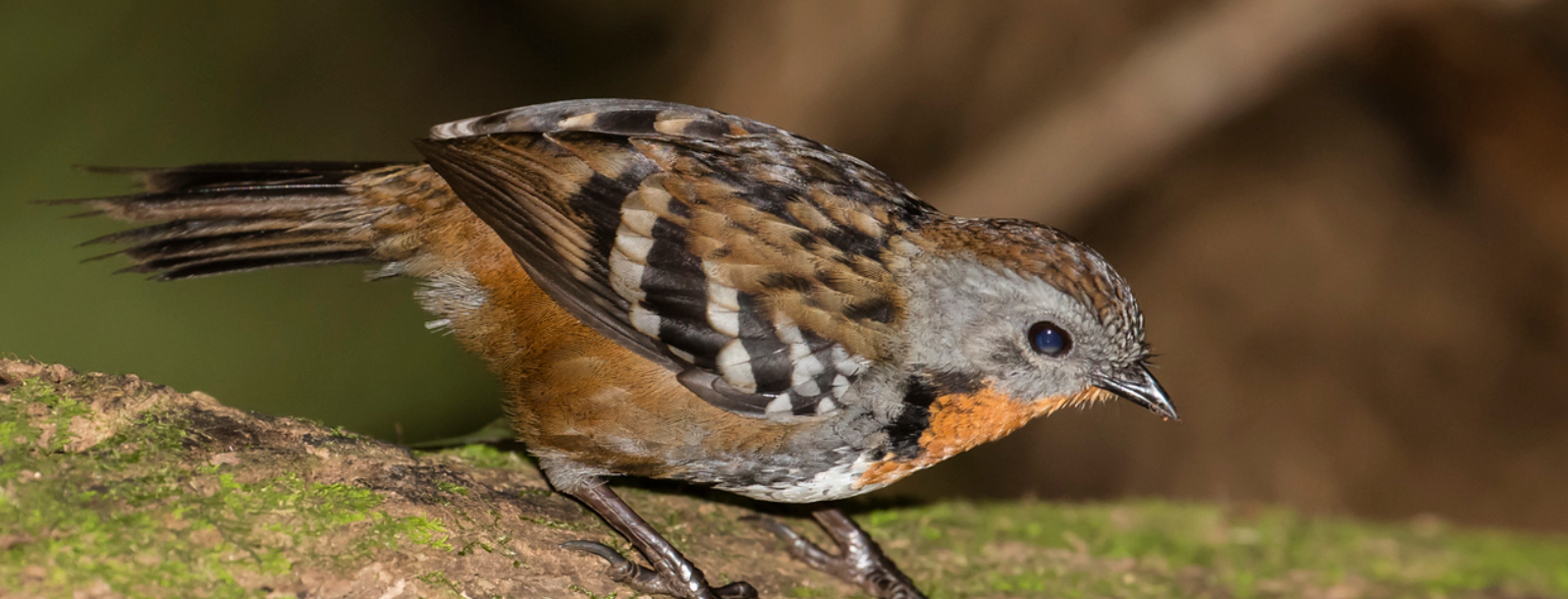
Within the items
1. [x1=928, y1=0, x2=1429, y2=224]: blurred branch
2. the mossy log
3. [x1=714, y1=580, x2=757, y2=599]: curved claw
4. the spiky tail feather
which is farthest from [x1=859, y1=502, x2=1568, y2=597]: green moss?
[x1=928, y1=0, x2=1429, y2=224]: blurred branch

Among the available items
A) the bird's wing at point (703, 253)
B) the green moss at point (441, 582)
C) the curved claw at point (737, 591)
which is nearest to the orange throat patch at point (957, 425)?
the bird's wing at point (703, 253)

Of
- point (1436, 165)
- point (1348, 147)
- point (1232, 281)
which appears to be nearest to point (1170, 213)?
point (1232, 281)

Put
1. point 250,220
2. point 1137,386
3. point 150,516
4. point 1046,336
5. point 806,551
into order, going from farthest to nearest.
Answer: point 806,551
point 250,220
point 1137,386
point 1046,336
point 150,516

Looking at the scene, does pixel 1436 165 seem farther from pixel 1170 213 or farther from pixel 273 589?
pixel 273 589

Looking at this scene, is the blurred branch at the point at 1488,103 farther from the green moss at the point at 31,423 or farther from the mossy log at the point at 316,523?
the green moss at the point at 31,423

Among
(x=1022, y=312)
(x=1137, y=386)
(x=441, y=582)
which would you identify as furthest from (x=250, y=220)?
(x=1137, y=386)

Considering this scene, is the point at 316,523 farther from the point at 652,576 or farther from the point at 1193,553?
the point at 1193,553
